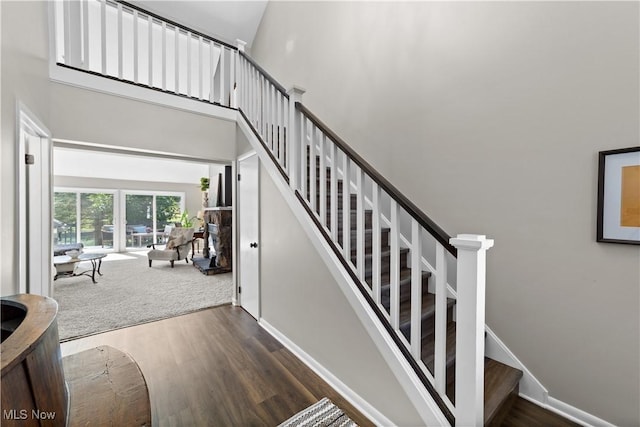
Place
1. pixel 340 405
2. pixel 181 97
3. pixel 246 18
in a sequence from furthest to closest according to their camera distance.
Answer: pixel 246 18, pixel 181 97, pixel 340 405

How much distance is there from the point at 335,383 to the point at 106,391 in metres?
1.49

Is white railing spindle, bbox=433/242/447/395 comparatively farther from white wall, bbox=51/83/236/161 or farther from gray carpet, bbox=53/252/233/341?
gray carpet, bbox=53/252/233/341

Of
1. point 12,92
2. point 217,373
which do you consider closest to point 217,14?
point 12,92

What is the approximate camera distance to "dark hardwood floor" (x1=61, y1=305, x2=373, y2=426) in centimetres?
179

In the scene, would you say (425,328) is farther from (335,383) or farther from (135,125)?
(135,125)

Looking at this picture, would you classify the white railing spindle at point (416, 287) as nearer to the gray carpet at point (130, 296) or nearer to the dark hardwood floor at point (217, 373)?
the dark hardwood floor at point (217, 373)

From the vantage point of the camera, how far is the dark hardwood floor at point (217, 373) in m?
1.79

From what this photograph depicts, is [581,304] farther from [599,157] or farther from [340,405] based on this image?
[340,405]

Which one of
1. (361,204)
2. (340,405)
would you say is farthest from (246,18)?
(340,405)

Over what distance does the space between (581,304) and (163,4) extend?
6.15m

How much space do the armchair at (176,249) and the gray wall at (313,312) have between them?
13.4 feet

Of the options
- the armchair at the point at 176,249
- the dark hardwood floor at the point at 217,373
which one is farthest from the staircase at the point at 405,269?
the armchair at the point at 176,249

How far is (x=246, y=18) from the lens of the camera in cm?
471

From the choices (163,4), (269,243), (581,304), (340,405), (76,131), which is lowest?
(340,405)
